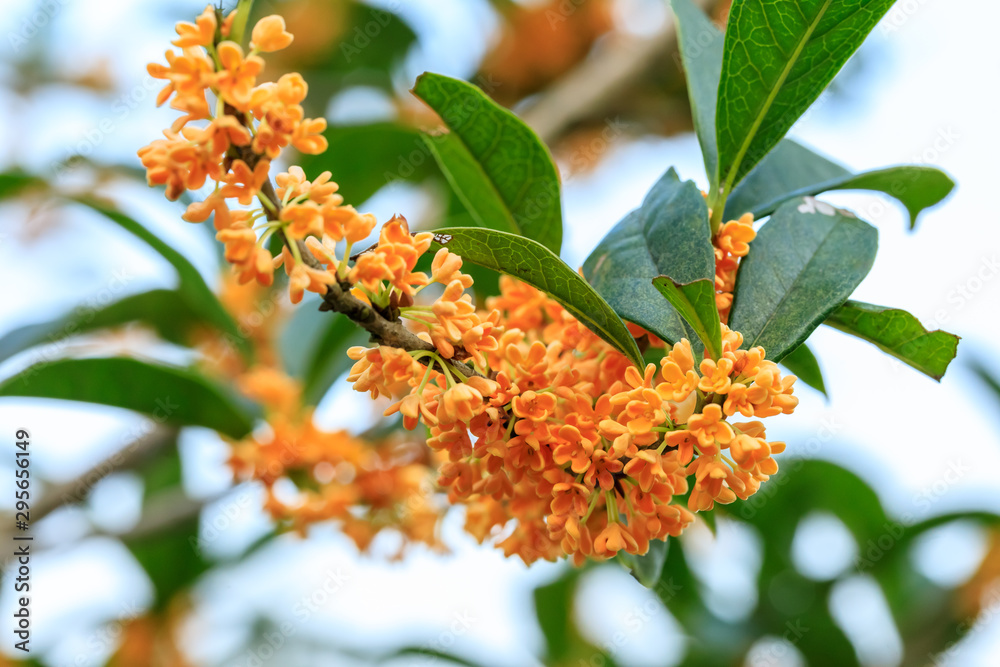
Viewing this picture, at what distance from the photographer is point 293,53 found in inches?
154

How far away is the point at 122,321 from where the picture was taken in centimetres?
278

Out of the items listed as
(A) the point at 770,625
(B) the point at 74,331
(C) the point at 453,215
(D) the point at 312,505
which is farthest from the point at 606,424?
(A) the point at 770,625

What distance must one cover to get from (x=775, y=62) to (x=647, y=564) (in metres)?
0.88

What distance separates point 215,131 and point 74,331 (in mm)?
1927

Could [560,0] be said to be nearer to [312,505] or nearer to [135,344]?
[135,344]

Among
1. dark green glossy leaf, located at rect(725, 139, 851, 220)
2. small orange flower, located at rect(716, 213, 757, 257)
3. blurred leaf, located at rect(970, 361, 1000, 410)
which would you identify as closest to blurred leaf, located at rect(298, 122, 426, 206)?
dark green glossy leaf, located at rect(725, 139, 851, 220)

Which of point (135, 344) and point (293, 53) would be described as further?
point (293, 53)

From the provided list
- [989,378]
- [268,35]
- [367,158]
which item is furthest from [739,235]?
[989,378]

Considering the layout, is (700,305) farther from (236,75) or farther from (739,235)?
(236,75)

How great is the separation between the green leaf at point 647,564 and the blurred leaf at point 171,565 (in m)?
2.39

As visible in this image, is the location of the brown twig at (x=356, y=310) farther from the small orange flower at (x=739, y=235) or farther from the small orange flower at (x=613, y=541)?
the small orange flower at (x=739, y=235)

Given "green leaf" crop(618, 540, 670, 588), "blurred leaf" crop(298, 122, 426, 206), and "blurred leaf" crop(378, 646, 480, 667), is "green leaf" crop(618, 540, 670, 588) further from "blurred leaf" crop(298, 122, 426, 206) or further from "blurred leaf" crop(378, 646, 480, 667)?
"blurred leaf" crop(378, 646, 480, 667)

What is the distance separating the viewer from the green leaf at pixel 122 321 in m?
2.26

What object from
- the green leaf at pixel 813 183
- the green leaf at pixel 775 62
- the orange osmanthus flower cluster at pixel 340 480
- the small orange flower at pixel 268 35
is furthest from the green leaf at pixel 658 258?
the orange osmanthus flower cluster at pixel 340 480
